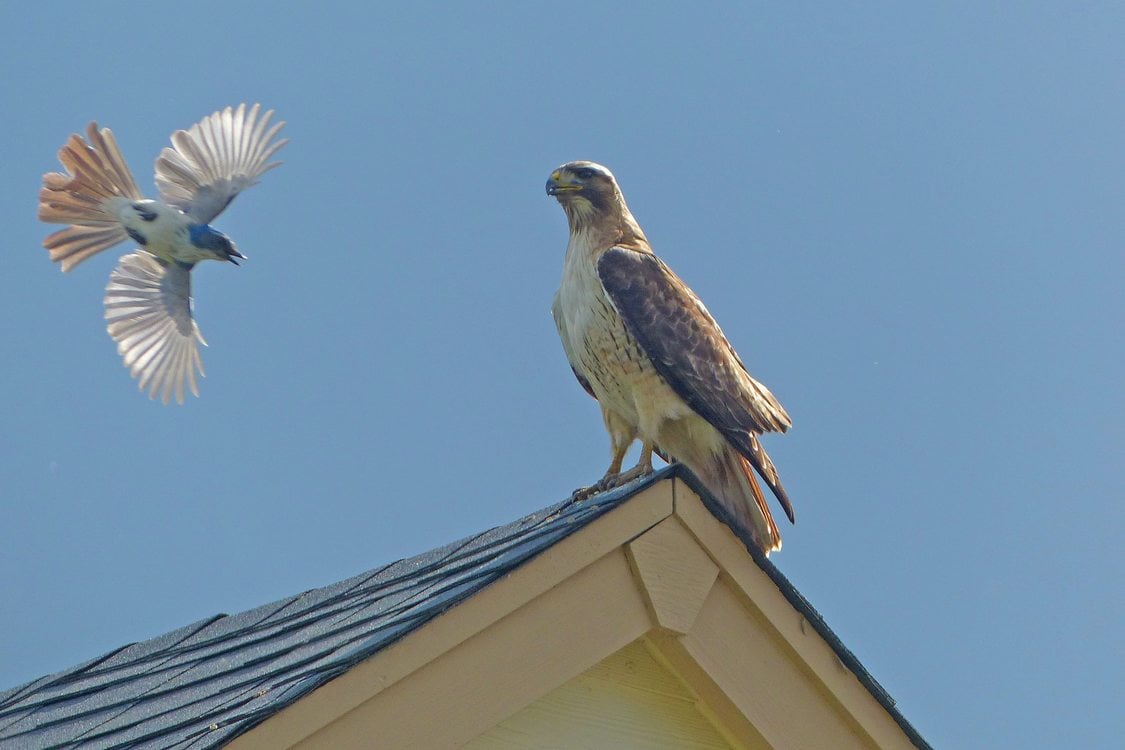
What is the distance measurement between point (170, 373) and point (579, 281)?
2.89 meters

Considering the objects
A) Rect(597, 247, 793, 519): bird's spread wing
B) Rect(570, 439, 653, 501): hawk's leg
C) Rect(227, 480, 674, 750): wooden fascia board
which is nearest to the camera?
Rect(227, 480, 674, 750): wooden fascia board

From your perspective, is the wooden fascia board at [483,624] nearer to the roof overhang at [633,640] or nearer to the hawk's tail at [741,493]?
the roof overhang at [633,640]

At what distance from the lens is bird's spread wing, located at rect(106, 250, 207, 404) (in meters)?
7.59

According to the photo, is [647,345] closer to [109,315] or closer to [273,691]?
[273,691]

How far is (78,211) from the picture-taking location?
308 inches

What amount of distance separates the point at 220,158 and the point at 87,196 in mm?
674

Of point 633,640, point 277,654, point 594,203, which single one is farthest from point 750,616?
point 594,203

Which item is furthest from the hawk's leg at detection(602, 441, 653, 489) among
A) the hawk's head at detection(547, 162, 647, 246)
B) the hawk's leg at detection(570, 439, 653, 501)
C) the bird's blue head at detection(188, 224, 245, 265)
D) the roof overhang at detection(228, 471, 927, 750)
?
the bird's blue head at detection(188, 224, 245, 265)

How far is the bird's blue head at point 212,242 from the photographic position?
7.27 meters

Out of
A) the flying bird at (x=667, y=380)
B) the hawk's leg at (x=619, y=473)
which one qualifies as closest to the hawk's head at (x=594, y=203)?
the flying bird at (x=667, y=380)

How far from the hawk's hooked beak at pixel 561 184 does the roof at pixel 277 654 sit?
2310 millimetres

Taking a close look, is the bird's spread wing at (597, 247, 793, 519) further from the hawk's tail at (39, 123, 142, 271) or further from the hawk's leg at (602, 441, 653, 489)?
the hawk's tail at (39, 123, 142, 271)

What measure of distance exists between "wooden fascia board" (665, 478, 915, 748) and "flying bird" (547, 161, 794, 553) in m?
1.76

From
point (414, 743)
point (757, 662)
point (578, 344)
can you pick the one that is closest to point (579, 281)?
point (578, 344)
